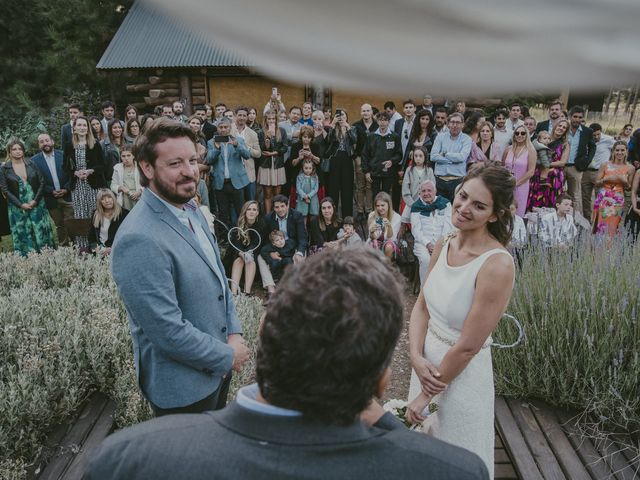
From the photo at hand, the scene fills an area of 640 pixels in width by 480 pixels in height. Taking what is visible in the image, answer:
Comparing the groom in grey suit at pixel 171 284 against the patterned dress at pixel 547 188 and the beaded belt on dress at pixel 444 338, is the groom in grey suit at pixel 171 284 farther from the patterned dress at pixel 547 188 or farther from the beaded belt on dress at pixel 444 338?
the patterned dress at pixel 547 188

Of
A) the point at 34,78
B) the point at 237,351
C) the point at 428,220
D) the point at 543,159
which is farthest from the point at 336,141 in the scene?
the point at 34,78

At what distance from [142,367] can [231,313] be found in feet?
1.31

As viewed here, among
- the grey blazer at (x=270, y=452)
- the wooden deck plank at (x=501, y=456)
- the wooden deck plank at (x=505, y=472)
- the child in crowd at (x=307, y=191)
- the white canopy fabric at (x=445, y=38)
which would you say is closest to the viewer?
the white canopy fabric at (x=445, y=38)

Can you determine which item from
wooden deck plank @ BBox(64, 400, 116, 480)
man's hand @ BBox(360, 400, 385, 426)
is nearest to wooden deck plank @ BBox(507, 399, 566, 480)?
man's hand @ BBox(360, 400, 385, 426)

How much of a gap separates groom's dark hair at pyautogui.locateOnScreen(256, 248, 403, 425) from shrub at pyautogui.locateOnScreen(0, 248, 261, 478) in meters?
1.96

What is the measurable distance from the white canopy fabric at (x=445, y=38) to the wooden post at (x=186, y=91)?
8.76 metres

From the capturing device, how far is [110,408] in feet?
8.88

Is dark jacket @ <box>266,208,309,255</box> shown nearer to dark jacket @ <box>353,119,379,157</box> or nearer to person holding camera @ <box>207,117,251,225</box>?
person holding camera @ <box>207,117,251,225</box>

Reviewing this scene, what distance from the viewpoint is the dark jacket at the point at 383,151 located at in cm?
611

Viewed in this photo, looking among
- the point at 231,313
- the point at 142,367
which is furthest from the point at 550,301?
the point at 142,367

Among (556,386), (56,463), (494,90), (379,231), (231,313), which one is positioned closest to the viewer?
(494,90)

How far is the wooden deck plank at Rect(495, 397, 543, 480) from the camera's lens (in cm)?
218

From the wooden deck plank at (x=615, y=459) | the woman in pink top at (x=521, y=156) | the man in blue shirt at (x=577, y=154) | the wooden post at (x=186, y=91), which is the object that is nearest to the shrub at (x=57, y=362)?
the wooden deck plank at (x=615, y=459)

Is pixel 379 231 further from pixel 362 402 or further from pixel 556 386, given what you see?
pixel 362 402
